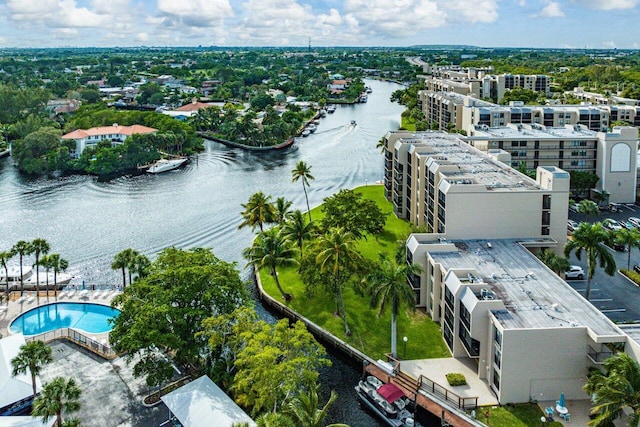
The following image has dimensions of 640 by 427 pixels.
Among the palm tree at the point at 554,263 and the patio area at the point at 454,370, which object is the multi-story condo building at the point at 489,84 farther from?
the patio area at the point at 454,370

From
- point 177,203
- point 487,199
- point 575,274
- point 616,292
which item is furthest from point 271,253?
point 177,203

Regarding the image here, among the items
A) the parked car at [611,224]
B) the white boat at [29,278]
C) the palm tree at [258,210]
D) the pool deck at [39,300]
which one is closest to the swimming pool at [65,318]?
the pool deck at [39,300]

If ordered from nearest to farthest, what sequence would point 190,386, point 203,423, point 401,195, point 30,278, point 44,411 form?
point 44,411 → point 203,423 → point 190,386 → point 30,278 → point 401,195

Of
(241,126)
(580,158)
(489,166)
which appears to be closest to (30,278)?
(489,166)

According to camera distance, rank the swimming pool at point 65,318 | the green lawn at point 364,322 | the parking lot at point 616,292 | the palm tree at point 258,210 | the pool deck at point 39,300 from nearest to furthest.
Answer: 1. the green lawn at point 364,322
2. the parking lot at point 616,292
3. the swimming pool at point 65,318
4. the pool deck at point 39,300
5. the palm tree at point 258,210

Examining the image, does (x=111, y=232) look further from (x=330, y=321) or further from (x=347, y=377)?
(x=347, y=377)

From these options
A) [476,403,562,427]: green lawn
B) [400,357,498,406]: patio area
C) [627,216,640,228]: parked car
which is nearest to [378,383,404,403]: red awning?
[400,357,498,406]: patio area

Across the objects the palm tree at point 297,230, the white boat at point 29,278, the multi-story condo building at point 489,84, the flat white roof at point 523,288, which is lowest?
the white boat at point 29,278
